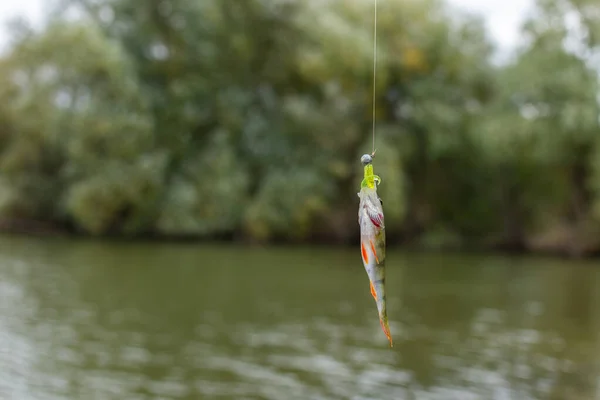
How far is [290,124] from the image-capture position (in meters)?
41.4

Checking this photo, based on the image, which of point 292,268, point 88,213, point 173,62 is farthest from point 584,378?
point 173,62

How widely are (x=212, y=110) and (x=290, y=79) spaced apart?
461cm

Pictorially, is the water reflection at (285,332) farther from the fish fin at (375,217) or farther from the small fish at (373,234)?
the fish fin at (375,217)

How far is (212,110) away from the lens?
143 feet

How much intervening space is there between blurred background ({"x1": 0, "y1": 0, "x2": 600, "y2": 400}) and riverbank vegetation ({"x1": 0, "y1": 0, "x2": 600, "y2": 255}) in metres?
0.10

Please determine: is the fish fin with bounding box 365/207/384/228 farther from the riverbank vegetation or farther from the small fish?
the riverbank vegetation

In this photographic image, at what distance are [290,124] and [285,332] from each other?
24713mm

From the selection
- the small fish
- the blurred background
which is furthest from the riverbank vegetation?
the small fish

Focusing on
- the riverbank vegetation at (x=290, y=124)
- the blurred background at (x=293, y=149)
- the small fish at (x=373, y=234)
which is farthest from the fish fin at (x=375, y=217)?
the riverbank vegetation at (x=290, y=124)

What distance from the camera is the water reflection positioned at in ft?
44.5

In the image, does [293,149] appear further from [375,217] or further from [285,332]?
[375,217]

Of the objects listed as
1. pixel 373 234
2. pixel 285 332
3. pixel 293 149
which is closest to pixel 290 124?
pixel 293 149

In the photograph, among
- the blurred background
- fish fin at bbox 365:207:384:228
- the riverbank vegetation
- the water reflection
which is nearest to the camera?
fish fin at bbox 365:207:384:228

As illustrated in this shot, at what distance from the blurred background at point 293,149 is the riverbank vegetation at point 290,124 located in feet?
0.33
